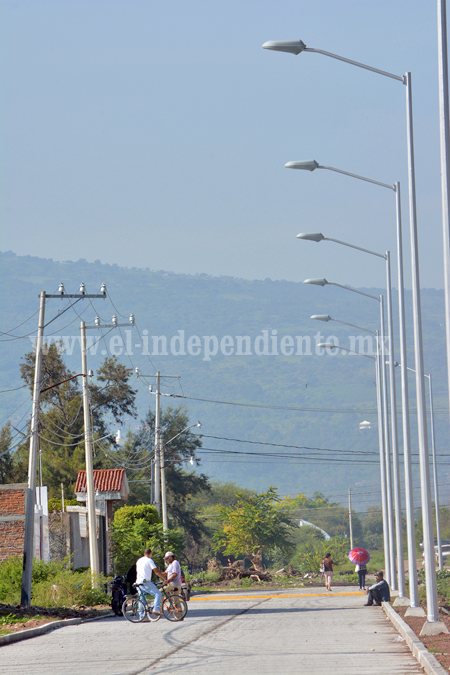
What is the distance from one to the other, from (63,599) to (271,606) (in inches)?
277

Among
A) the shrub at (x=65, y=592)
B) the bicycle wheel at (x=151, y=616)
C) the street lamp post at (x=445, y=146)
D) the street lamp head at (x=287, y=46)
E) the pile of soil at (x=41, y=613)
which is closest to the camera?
the street lamp post at (x=445, y=146)

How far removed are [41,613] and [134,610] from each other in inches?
150

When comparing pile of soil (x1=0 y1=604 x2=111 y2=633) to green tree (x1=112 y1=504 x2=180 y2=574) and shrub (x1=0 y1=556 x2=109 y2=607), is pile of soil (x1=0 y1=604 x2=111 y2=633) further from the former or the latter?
green tree (x1=112 y1=504 x2=180 y2=574)

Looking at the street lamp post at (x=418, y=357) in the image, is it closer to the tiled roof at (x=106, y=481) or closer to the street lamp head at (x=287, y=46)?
the street lamp head at (x=287, y=46)

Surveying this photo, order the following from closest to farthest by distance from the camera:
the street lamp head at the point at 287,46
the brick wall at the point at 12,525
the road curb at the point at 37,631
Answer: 1. the street lamp head at the point at 287,46
2. the road curb at the point at 37,631
3. the brick wall at the point at 12,525

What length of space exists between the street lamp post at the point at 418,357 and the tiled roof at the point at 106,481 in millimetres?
28087

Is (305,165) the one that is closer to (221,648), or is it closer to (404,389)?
(404,389)

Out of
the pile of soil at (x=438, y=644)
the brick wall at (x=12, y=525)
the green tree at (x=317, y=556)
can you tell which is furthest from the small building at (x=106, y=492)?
the green tree at (x=317, y=556)

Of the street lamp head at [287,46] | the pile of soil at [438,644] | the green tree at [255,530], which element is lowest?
the green tree at [255,530]

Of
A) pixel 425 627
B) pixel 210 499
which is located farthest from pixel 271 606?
pixel 210 499

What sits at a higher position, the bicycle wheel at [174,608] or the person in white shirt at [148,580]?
the person in white shirt at [148,580]

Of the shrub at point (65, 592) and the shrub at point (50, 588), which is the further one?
the shrub at point (65, 592)

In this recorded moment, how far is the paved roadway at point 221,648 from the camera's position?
13105 millimetres

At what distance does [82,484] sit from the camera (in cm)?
4419
